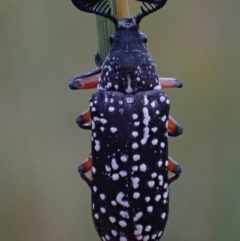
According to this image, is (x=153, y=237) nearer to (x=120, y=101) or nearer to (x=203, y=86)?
(x=120, y=101)

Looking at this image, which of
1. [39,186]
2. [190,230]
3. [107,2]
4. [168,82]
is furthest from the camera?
[39,186]

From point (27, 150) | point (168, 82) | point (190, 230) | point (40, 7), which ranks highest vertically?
point (40, 7)

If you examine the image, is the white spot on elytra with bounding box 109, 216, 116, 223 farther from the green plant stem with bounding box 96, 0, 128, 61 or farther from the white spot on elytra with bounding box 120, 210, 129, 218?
the green plant stem with bounding box 96, 0, 128, 61

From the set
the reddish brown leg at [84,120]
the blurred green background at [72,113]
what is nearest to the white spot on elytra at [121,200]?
the reddish brown leg at [84,120]

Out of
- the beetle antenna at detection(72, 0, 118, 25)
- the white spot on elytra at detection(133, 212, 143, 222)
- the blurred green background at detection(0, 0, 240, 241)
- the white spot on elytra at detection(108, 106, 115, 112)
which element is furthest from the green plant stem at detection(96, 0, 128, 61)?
the blurred green background at detection(0, 0, 240, 241)

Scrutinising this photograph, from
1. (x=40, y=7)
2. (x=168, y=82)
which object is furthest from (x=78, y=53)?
(x=168, y=82)

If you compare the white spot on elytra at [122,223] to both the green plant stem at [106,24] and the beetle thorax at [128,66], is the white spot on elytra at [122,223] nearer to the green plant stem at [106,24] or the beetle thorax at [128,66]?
the beetle thorax at [128,66]

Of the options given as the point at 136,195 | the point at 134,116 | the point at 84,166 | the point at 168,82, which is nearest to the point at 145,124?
the point at 134,116
